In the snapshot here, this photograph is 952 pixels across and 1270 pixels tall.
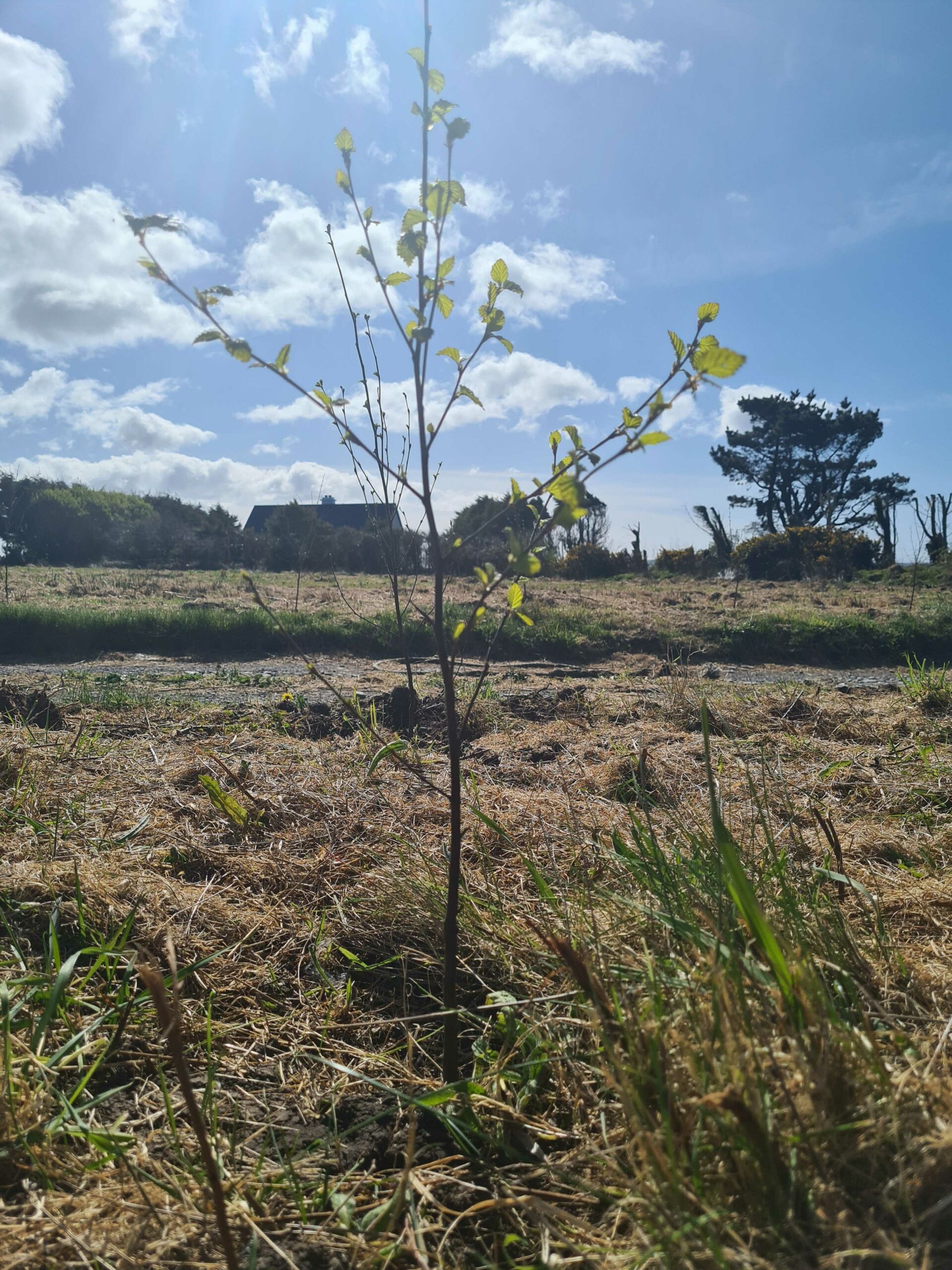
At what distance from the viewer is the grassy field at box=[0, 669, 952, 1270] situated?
0.90 meters

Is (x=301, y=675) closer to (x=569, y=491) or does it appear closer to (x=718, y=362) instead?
(x=569, y=491)

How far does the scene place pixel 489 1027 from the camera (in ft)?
4.98

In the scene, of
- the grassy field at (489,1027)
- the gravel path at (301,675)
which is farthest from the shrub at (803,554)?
the grassy field at (489,1027)

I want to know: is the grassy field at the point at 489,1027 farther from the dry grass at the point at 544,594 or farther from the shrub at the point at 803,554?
the shrub at the point at 803,554

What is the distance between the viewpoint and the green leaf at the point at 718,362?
3.74 feet

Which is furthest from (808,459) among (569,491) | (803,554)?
(569,491)

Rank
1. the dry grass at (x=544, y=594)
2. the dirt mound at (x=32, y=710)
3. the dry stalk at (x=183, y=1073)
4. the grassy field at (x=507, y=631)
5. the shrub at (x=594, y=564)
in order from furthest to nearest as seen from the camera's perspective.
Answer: the shrub at (x=594, y=564), the dry grass at (x=544, y=594), the grassy field at (x=507, y=631), the dirt mound at (x=32, y=710), the dry stalk at (x=183, y=1073)

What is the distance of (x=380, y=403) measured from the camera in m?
2.92

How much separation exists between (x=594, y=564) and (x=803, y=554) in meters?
5.96

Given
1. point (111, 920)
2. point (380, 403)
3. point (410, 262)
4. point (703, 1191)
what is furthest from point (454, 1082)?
point (380, 403)

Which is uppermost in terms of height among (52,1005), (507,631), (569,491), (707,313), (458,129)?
(458,129)

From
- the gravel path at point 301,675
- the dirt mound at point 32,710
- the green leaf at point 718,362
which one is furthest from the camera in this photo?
the gravel path at point 301,675

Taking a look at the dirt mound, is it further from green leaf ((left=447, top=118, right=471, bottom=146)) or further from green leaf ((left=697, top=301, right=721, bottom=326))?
green leaf ((left=697, top=301, right=721, bottom=326))

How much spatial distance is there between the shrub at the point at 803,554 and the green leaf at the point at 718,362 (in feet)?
59.7
